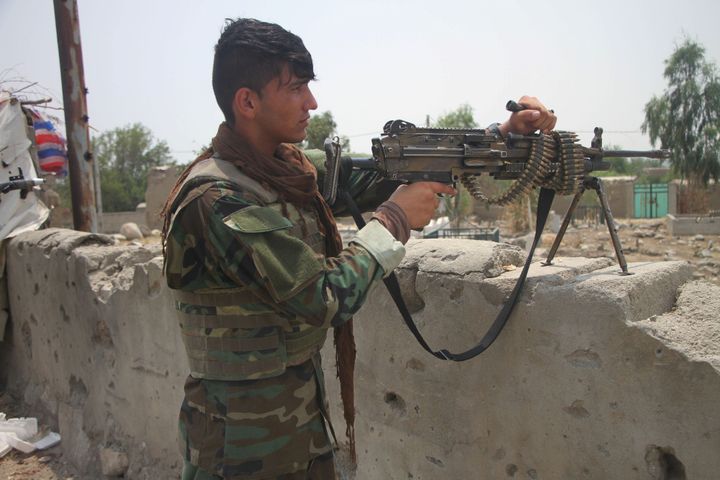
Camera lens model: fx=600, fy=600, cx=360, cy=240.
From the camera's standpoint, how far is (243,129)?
1581 millimetres

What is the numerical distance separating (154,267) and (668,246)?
42.9 ft

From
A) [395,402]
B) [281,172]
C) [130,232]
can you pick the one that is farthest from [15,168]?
[130,232]

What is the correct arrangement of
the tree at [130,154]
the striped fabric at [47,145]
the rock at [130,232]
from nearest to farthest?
the striped fabric at [47,145], the rock at [130,232], the tree at [130,154]

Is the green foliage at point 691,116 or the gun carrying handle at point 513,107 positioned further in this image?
the green foliage at point 691,116

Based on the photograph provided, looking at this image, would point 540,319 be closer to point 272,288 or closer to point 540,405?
point 540,405

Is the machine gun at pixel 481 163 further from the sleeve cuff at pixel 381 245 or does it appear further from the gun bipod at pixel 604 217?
the sleeve cuff at pixel 381 245

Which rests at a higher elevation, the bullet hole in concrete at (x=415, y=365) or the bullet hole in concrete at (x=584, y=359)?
the bullet hole in concrete at (x=584, y=359)

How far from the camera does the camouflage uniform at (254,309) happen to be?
1358 mm

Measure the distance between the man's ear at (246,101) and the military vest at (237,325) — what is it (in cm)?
14

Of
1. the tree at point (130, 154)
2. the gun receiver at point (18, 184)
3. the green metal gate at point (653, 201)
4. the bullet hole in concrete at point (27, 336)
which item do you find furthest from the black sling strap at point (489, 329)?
the tree at point (130, 154)

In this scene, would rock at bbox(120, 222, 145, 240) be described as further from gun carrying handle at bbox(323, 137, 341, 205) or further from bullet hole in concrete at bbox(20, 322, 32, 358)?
gun carrying handle at bbox(323, 137, 341, 205)

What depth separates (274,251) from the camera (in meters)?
1.36

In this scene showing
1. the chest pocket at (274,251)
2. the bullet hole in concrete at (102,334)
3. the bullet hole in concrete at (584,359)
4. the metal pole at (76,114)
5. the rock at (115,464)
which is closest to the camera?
the chest pocket at (274,251)

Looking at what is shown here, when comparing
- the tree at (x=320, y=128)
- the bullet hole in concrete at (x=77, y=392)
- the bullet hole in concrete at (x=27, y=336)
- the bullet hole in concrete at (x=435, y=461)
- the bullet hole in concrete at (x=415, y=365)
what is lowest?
the bullet hole in concrete at (x=77, y=392)
